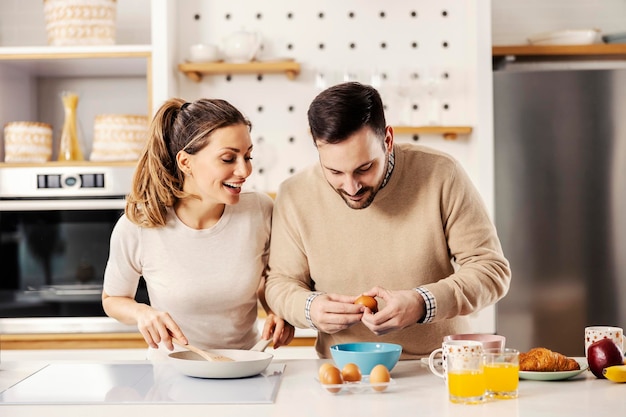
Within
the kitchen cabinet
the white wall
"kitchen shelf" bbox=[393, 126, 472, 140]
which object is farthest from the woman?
the white wall

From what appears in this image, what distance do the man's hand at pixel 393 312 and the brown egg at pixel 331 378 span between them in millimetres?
209

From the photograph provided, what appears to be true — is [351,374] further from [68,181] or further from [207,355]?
[68,181]

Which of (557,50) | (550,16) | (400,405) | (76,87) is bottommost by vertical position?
(400,405)

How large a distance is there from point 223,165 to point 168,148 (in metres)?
0.20

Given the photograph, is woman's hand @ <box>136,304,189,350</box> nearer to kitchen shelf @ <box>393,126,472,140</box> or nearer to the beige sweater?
the beige sweater

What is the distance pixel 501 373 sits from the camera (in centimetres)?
149

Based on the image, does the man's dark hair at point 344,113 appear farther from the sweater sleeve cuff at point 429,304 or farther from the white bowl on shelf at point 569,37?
the white bowl on shelf at point 569,37

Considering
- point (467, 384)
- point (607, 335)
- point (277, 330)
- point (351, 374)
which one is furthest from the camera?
point (277, 330)

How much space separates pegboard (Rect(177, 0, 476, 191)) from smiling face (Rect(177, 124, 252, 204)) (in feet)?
5.52

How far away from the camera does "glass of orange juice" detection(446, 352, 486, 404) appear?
1458 millimetres

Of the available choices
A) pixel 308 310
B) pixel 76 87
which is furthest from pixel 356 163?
pixel 76 87

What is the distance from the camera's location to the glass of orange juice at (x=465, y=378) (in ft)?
4.78

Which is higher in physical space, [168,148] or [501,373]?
[168,148]

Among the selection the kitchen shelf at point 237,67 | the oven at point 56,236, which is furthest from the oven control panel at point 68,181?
the kitchen shelf at point 237,67
